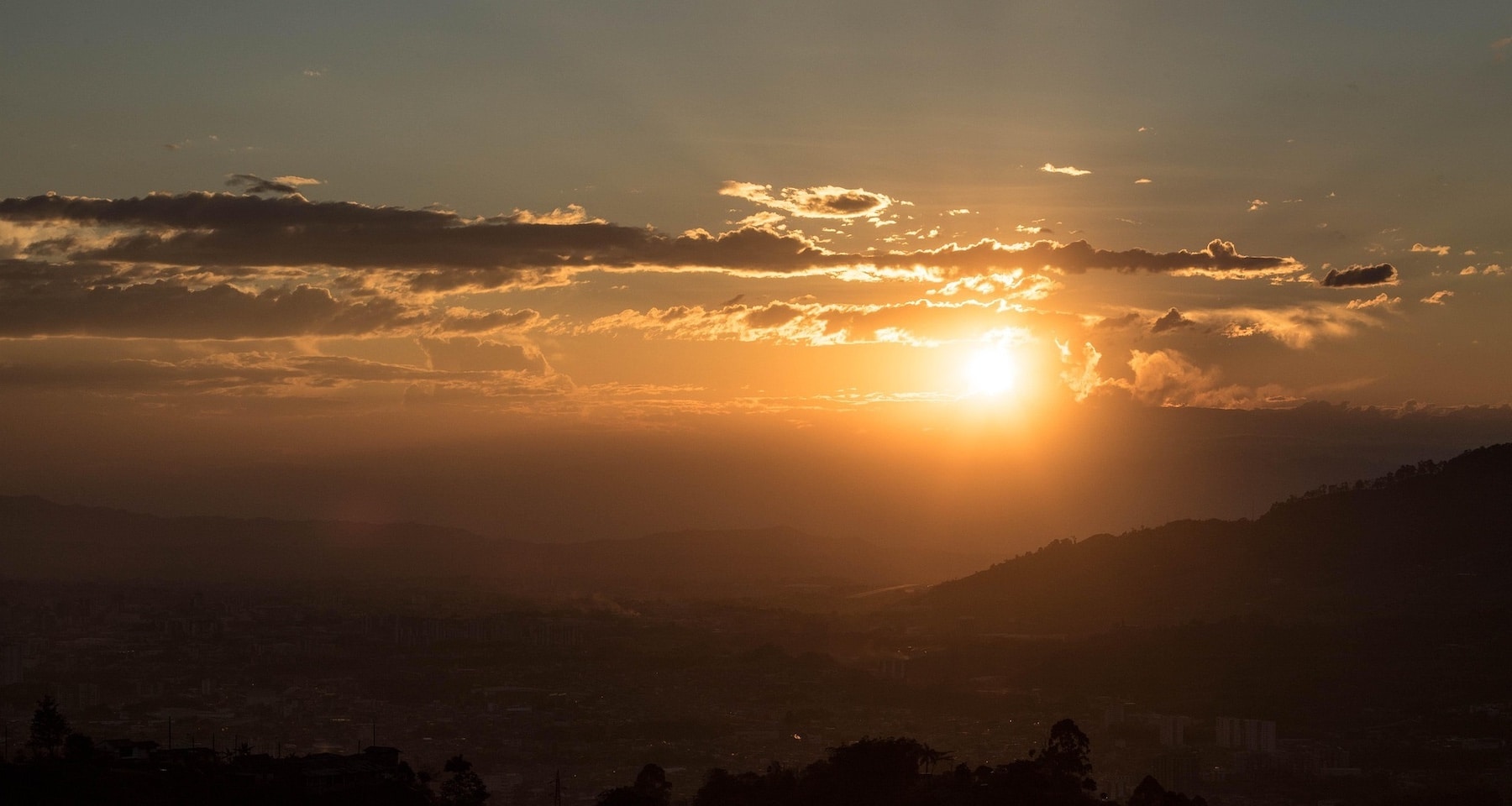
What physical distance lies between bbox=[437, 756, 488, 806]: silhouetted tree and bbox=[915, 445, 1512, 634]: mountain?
82976mm

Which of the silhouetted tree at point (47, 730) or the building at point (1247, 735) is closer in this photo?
the silhouetted tree at point (47, 730)

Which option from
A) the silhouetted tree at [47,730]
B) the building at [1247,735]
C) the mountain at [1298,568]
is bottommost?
the building at [1247,735]

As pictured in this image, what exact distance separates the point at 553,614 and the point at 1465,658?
307 ft

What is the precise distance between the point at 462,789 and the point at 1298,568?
102063 mm

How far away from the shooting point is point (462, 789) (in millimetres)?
63594

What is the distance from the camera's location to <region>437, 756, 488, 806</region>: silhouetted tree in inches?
2449

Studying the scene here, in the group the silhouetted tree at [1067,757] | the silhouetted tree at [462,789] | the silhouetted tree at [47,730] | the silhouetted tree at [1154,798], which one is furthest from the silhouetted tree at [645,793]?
the silhouetted tree at [47,730]

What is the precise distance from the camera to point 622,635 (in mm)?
144500

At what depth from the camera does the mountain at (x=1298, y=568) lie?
127500 mm

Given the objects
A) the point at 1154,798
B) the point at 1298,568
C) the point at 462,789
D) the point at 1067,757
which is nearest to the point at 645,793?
the point at 462,789

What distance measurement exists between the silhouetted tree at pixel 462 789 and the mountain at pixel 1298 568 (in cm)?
8298

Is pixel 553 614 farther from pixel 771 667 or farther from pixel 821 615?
pixel 771 667

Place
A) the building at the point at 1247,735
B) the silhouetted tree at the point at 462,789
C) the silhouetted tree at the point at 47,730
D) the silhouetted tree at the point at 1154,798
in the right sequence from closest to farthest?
the silhouetted tree at the point at 1154,798 < the silhouetted tree at the point at 462,789 < the silhouetted tree at the point at 47,730 < the building at the point at 1247,735

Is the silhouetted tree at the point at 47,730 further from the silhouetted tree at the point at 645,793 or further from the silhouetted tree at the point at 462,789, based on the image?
the silhouetted tree at the point at 645,793
